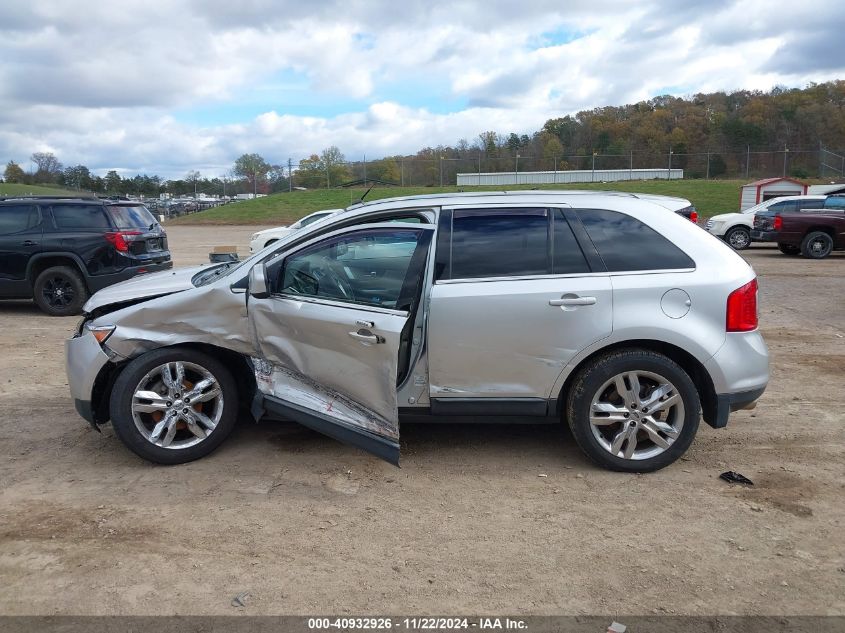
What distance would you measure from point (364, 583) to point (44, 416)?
368cm

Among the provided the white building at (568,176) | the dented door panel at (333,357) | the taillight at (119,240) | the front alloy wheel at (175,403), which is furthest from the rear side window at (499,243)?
the white building at (568,176)

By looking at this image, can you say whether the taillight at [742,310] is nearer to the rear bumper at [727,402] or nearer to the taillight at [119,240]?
the rear bumper at [727,402]

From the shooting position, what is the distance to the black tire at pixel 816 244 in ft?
58.9

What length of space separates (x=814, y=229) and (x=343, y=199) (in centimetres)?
3308

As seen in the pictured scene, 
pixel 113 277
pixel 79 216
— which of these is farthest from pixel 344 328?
pixel 79 216

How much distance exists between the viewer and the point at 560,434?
16.7 feet

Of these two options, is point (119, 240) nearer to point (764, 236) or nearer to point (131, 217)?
point (131, 217)

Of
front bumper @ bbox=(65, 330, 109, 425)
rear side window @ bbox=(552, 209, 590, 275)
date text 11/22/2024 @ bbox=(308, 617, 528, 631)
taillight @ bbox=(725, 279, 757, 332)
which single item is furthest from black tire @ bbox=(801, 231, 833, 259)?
front bumper @ bbox=(65, 330, 109, 425)

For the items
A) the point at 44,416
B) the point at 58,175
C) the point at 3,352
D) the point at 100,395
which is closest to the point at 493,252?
the point at 100,395

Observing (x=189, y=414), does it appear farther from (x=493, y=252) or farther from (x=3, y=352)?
(x=3, y=352)

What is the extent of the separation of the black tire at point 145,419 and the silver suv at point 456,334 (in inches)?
0.5

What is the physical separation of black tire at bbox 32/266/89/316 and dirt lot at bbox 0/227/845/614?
499cm

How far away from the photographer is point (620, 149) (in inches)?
2447

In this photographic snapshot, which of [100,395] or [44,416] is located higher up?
[100,395]
